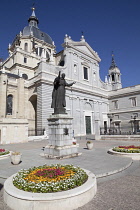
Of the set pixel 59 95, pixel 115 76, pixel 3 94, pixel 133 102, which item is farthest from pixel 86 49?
pixel 59 95

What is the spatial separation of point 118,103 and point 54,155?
111ft

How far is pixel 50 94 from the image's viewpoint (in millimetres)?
26344

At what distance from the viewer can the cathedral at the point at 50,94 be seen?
971 inches

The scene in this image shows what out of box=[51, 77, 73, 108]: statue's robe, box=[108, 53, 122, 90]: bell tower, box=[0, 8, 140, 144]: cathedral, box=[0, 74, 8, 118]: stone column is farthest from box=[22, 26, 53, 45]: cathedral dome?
box=[51, 77, 73, 108]: statue's robe

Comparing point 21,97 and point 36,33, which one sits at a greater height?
point 36,33

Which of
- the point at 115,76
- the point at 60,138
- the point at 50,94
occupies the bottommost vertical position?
the point at 60,138

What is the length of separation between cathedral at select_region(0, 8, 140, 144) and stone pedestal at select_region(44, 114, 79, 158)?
1137 cm

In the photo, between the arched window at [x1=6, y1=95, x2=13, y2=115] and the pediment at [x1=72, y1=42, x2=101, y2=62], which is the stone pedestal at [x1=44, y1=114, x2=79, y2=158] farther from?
the pediment at [x1=72, y1=42, x2=101, y2=62]

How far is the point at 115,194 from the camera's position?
4.20m

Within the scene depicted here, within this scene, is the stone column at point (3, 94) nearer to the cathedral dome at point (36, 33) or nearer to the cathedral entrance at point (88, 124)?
the cathedral entrance at point (88, 124)

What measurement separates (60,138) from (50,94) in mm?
18260

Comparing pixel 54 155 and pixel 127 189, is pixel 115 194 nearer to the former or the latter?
pixel 127 189

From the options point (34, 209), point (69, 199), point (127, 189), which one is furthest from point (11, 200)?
point (127, 189)

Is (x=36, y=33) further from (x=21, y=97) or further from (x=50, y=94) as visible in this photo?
(x=50, y=94)
